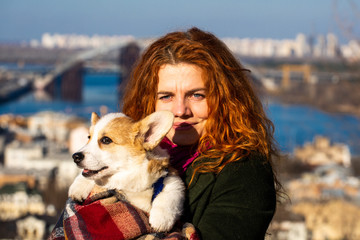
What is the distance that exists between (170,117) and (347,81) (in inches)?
208

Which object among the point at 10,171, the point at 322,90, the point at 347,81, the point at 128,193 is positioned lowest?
the point at 322,90

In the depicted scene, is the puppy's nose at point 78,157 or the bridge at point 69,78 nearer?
the puppy's nose at point 78,157

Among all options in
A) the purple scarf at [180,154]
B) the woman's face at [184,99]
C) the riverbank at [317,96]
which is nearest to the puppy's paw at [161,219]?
the purple scarf at [180,154]

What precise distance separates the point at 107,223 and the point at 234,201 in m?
0.42

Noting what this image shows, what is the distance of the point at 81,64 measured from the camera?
72562 millimetres

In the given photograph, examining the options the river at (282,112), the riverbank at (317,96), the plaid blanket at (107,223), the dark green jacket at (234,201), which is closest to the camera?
the plaid blanket at (107,223)

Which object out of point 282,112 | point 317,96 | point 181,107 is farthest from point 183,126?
point 317,96

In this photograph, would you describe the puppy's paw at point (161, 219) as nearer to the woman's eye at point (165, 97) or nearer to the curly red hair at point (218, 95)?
the curly red hair at point (218, 95)

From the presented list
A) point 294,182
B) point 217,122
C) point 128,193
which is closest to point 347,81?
point 217,122

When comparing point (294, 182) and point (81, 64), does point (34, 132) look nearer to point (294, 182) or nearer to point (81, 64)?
point (294, 182)

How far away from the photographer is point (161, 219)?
1648 millimetres

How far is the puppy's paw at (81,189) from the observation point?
1.82 meters

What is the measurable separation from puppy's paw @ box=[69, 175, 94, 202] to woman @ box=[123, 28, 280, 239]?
13.4 inches

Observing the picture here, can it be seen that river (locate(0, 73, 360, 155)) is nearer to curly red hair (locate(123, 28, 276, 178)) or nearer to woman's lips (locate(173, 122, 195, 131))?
curly red hair (locate(123, 28, 276, 178))
